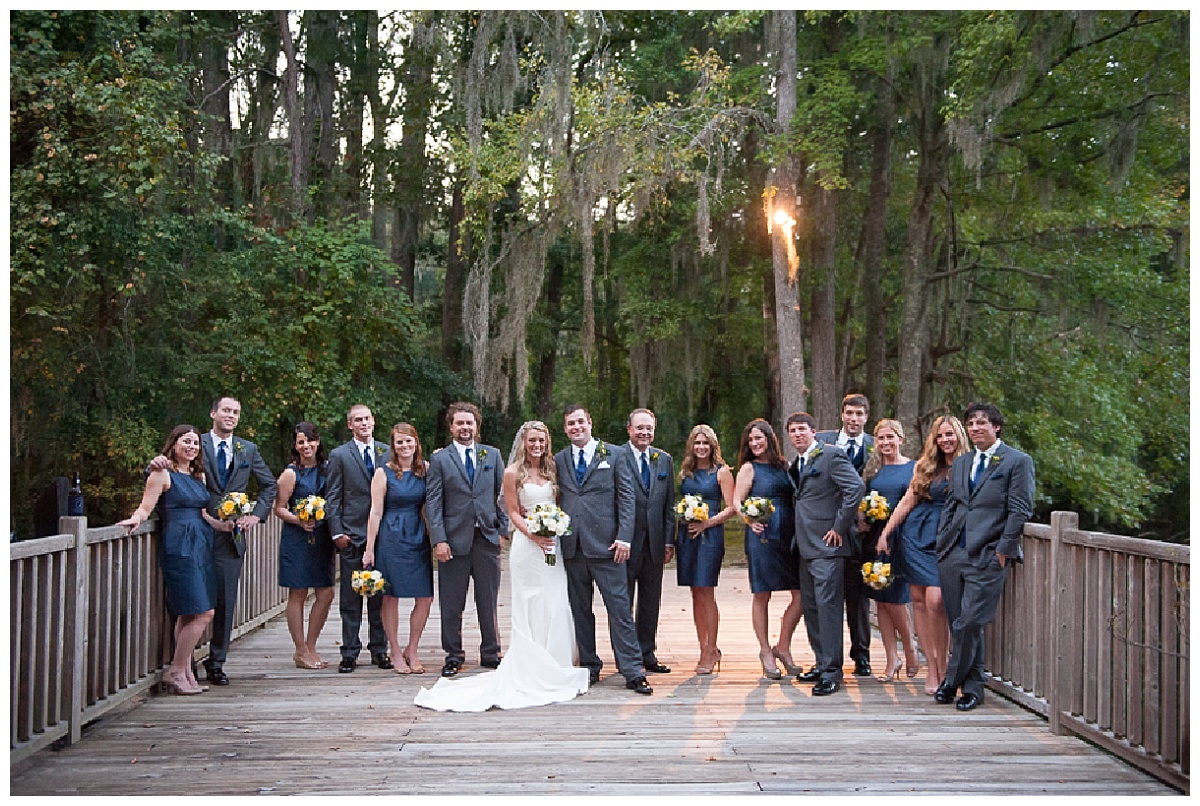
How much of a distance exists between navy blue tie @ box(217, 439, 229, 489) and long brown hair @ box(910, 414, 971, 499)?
3.51 m

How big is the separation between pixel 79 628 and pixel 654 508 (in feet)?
9.27

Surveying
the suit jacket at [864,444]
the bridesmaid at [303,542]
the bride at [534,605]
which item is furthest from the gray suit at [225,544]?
the suit jacket at [864,444]

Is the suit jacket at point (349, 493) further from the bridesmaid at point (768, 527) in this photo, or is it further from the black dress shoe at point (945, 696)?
the black dress shoe at point (945, 696)

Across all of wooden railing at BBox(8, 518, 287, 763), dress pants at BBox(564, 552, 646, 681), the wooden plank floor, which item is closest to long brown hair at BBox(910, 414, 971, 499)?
the wooden plank floor

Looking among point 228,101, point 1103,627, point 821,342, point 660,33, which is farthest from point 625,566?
point 228,101

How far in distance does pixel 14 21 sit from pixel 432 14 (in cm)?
601

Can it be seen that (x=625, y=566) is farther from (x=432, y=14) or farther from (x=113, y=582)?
(x=432, y=14)

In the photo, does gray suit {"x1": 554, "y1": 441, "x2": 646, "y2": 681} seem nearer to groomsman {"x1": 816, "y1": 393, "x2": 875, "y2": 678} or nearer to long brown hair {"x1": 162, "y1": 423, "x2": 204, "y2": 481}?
groomsman {"x1": 816, "y1": 393, "x2": 875, "y2": 678}

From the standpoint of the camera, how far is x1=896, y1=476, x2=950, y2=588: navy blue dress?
563 cm

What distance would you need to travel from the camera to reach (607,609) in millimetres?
5812

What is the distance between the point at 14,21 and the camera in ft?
31.2

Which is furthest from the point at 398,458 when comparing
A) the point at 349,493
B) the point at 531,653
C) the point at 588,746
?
the point at 588,746

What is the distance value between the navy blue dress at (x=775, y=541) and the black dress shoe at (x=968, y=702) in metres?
1.05

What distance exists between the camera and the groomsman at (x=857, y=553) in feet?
20.1
